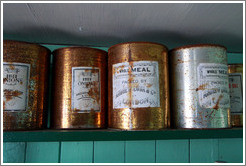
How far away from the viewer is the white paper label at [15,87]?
0.60 m

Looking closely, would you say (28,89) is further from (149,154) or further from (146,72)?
(149,154)

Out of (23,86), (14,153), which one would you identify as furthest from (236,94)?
(14,153)

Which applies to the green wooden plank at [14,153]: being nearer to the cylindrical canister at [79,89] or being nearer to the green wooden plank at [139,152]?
the cylindrical canister at [79,89]

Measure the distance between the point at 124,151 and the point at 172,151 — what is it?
0.20 m

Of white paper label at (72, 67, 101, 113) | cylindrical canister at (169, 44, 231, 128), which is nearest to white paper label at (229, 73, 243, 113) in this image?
cylindrical canister at (169, 44, 231, 128)

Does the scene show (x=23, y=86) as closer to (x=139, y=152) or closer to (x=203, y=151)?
(x=139, y=152)

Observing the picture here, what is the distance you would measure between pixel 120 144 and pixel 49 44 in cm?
49

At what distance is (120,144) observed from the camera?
89cm

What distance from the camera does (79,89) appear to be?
2.14 feet

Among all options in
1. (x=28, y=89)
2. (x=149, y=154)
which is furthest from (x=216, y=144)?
(x=28, y=89)

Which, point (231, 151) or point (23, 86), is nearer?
point (23, 86)

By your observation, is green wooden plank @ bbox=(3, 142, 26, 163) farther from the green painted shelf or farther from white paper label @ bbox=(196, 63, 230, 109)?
white paper label @ bbox=(196, 63, 230, 109)

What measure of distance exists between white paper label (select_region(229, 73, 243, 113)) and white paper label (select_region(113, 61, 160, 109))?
0.31 meters

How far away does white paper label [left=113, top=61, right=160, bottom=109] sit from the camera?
0.61 m
